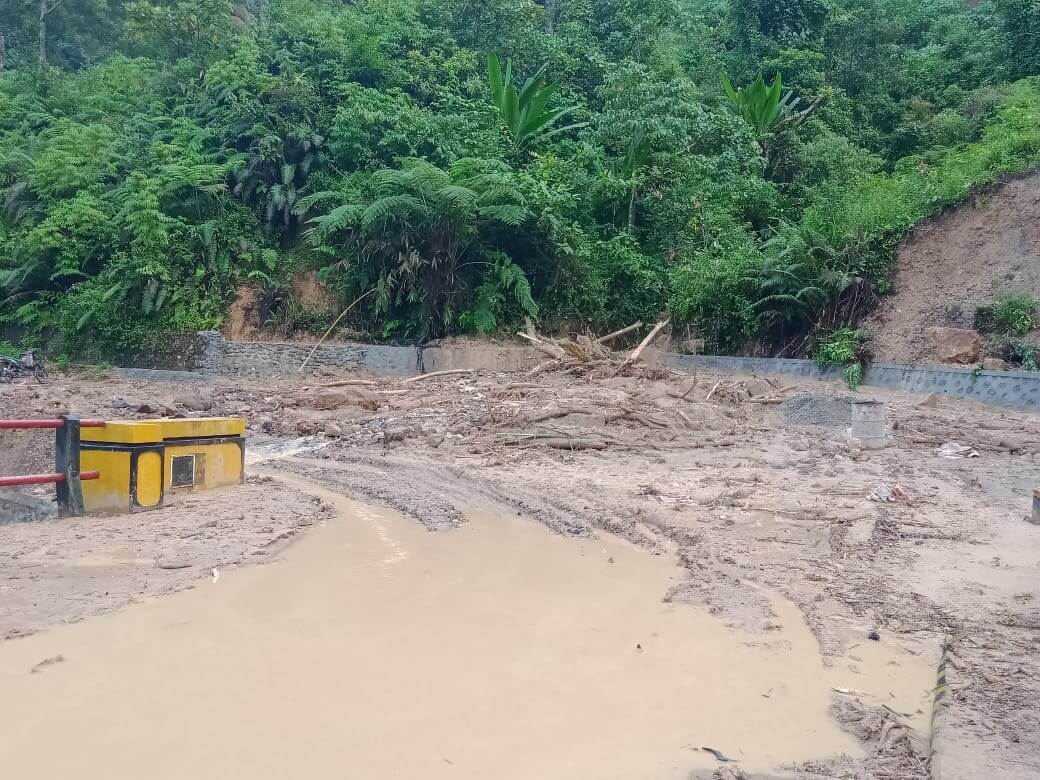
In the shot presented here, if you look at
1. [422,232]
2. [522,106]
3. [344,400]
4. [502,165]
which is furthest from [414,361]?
[522,106]

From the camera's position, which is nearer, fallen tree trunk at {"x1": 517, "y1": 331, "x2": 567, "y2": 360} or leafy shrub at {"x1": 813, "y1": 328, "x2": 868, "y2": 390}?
leafy shrub at {"x1": 813, "y1": 328, "x2": 868, "y2": 390}

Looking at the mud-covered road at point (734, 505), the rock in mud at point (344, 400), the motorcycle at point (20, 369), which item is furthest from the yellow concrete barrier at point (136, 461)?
the motorcycle at point (20, 369)

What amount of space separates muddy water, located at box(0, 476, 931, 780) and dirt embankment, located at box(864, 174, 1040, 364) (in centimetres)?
1244

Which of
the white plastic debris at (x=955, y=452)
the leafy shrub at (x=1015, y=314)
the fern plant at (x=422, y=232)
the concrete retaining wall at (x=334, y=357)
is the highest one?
the fern plant at (x=422, y=232)

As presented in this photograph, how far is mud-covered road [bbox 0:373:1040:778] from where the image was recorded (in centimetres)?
365

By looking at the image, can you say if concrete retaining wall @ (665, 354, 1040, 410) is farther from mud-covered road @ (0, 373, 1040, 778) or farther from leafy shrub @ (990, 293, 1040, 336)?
leafy shrub @ (990, 293, 1040, 336)

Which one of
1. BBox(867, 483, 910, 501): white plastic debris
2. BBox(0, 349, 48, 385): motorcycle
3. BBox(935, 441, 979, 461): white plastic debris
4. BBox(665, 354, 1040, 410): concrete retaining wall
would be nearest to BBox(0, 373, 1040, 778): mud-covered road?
BBox(867, 483, 910, 501): white plastic debris

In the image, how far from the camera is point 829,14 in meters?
27.2

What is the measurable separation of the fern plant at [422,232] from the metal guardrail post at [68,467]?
42.2ft

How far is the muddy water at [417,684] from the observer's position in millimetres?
2971

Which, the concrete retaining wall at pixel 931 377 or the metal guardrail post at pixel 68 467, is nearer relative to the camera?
the metal guardrail post at pixel 68 467

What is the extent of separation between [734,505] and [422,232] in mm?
13915

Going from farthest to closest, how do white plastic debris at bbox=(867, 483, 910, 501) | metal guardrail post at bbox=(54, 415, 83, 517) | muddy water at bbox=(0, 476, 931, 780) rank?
1. white plastic debris at bbox=(867, 483, 910, 501)
2. metal guardrail post at bbox=(54, 415, 83, 517)
3. muddy water at bbox=(0, 476, 931, 780)

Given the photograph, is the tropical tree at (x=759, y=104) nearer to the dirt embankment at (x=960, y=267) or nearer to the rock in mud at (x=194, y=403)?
the dirt embankment at (x=960, y=267)
